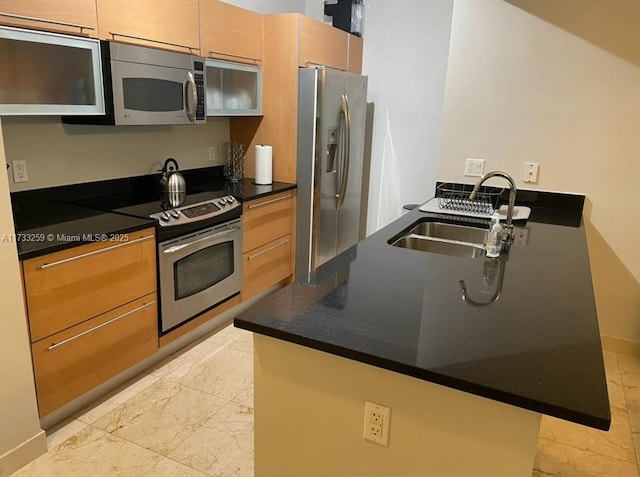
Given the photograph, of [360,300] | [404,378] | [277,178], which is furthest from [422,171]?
[404,378]

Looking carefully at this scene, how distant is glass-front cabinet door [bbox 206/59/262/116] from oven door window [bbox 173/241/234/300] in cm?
91

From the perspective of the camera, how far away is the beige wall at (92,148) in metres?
2.45

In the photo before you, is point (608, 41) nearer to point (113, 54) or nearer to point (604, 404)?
point (604, 404)

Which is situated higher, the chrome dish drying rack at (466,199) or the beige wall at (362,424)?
the chrome dish drying rack at (466,199)

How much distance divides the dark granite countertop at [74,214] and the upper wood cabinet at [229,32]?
912 millimetres

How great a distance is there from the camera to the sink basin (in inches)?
91.5

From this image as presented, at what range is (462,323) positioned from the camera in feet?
4.33

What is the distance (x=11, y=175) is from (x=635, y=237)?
3.46 metres

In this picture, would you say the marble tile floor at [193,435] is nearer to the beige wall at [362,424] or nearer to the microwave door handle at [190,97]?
the beige wall at [362,424]

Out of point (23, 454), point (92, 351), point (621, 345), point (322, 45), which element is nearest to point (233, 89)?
point (322, 45)

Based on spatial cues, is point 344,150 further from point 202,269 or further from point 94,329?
point 94,329

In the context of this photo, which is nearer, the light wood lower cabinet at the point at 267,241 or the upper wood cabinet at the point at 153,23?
the upper wood cabinet at the point at 153,23

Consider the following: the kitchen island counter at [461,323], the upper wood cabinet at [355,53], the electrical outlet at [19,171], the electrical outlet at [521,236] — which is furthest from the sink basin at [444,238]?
the upper wood cabinet at [355,53]

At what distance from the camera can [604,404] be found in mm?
972
